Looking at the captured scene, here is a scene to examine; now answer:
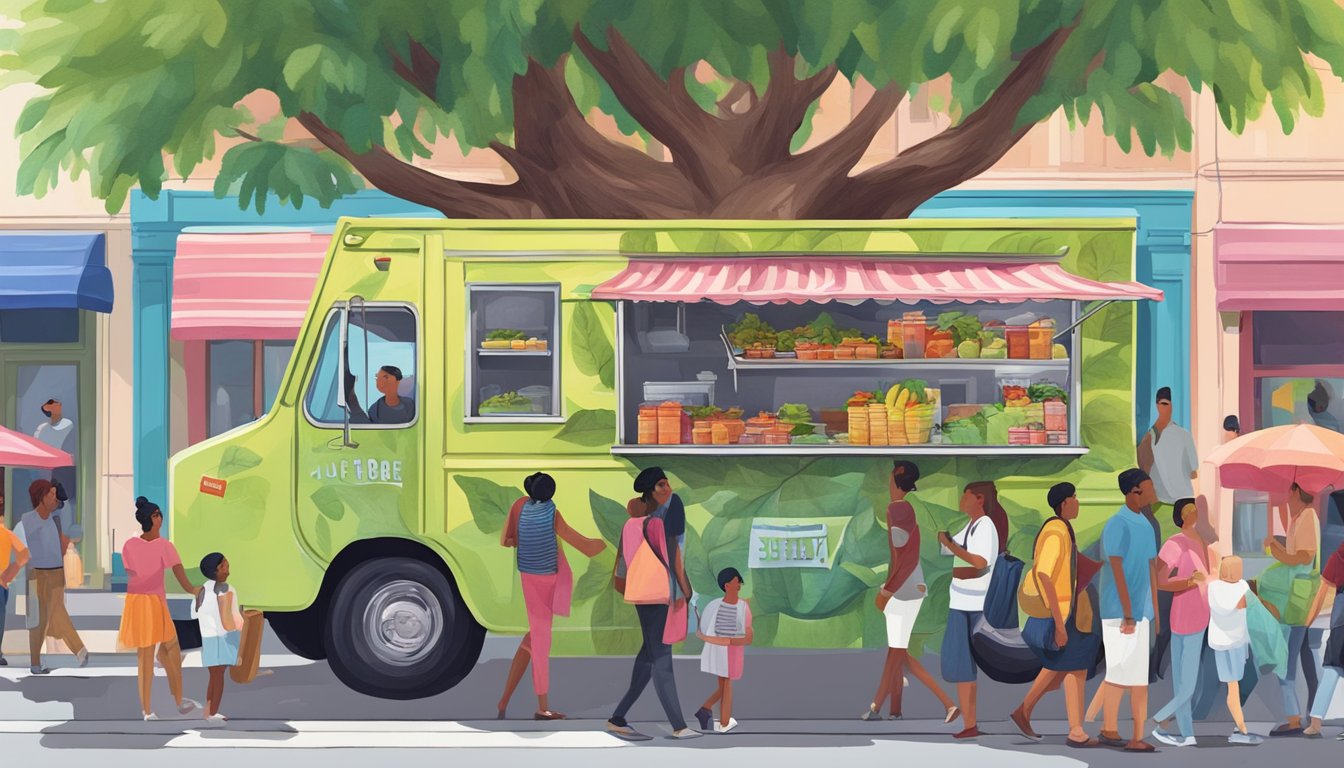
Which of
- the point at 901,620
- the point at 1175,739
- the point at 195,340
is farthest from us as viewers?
the point at 195,340

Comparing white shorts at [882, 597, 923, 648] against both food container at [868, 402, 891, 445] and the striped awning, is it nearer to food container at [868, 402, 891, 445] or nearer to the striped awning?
food container at [868, 402, 891, 445]

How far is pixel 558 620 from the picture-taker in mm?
11117

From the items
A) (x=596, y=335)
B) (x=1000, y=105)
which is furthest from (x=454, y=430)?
(x=1000, y=105)

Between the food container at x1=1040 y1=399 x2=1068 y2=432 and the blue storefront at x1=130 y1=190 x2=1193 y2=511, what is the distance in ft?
24.5

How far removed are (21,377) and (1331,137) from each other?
49.8 ft

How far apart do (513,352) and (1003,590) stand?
11.8 feet

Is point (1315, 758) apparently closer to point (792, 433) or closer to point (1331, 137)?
point (792, 433)

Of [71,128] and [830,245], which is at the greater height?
[71,128]

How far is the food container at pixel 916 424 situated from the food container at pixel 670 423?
1549 mm

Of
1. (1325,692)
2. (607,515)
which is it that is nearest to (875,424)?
(607,515)

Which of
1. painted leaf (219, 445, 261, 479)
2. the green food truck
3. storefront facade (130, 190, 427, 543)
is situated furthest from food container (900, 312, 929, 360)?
storefront facade (130, 190, 427, 543)

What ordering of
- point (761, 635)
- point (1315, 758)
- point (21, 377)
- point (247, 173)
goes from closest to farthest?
point (1315, 758), point (761, 635), point (247, 173), point (21, 377)

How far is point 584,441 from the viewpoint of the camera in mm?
11117

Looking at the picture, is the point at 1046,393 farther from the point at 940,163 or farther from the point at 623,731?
the point at 623,731
